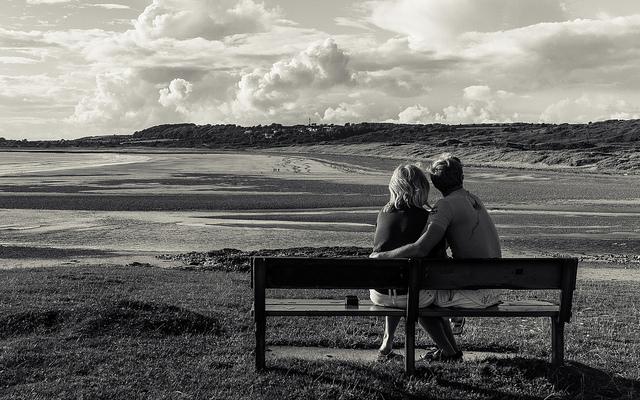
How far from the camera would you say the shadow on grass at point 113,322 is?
619 cm

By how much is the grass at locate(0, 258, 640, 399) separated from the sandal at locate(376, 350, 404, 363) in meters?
0.29

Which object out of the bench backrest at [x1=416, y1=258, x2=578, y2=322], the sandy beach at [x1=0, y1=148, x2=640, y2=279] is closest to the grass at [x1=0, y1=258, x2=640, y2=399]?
the bench backrest at [x1=416, y1=258, x2=578, y2=322]

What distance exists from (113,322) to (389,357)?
257 cm

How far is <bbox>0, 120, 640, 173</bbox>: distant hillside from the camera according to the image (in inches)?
2613

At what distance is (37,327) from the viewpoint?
6.35 m

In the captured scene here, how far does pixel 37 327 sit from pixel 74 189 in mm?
27704

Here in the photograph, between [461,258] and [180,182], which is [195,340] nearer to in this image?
[461,258]

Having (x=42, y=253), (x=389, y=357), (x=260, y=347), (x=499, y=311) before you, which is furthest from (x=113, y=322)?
(x=42, y=253)

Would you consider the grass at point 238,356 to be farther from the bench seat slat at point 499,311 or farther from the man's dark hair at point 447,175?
the man's dark hair at point 447,175

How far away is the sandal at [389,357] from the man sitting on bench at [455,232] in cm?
43

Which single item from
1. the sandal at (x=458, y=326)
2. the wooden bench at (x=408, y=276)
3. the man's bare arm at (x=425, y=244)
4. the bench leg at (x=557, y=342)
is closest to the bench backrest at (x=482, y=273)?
the wooden bench at (x=408, y=276)

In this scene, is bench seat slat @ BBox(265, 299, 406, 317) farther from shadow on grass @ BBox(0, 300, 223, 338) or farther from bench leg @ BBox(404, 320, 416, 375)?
shadow on grass @ BBox(0, 300, 223, 338)

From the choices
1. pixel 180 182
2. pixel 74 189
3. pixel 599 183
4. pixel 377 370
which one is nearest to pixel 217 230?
pixel 377 370

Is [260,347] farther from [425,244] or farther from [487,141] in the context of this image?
[487,141]
